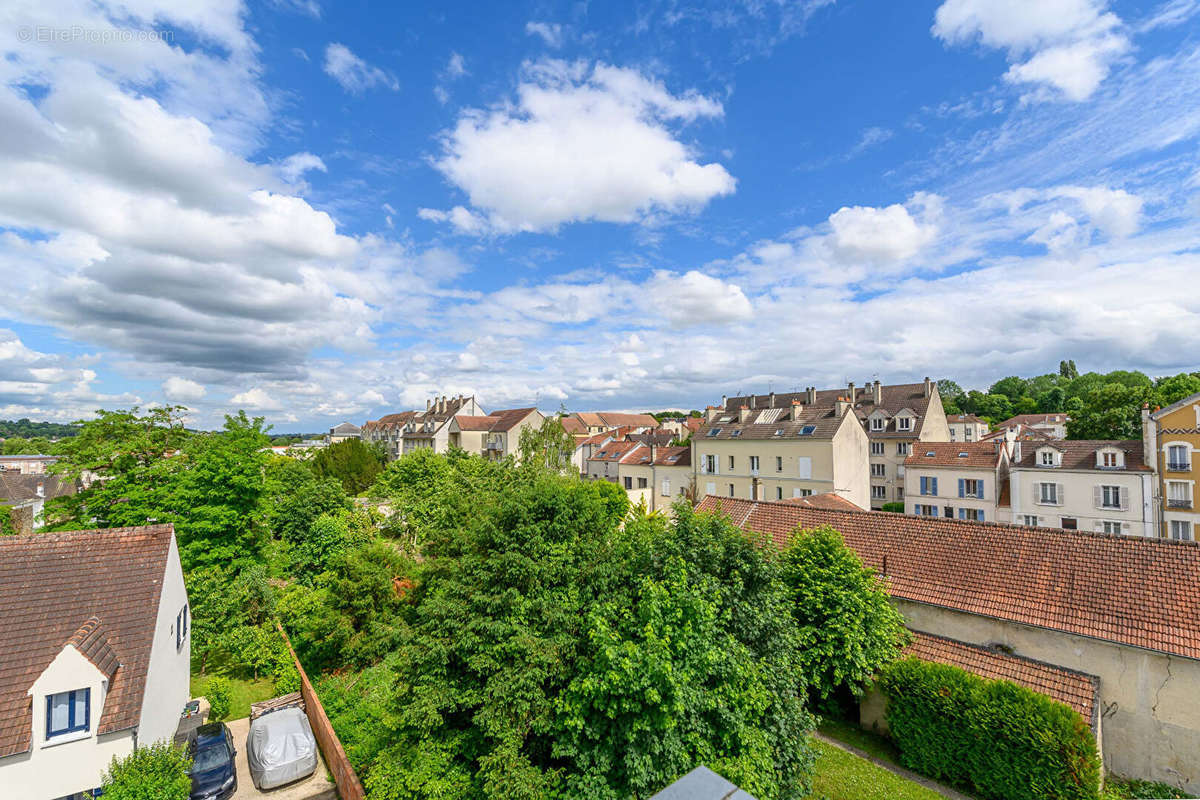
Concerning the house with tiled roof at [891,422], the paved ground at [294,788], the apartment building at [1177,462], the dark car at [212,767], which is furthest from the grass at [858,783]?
the house with tiled roof at [891,422]

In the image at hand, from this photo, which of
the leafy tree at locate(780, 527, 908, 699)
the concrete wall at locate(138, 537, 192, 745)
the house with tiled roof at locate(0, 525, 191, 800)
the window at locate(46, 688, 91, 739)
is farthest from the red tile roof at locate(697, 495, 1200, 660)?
the window at locate(46, 688, 91, 739)

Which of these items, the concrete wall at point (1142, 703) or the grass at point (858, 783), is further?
the grass at point (858, 783)

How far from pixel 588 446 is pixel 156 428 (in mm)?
44867

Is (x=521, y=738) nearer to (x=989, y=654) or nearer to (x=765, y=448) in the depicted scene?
(x=989, y=654)

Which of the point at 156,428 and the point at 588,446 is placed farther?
the point at 588,446

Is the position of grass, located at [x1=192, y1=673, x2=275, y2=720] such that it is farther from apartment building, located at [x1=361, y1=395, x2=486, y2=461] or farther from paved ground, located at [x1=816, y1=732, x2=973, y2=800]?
apartment building, located at [x1=361, y1=395, x2=486, y2=461]

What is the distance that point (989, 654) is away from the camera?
13867mm

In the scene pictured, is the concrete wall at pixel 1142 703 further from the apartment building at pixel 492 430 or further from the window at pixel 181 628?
the apartment building at pixel 492 430

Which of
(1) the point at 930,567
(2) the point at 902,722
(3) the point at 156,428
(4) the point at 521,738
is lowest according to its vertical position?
(2) the point at 902,722

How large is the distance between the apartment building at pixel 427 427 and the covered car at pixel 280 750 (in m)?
51.0

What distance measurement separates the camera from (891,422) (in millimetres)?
50531

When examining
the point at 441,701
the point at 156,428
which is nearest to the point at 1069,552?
the point at 441,701

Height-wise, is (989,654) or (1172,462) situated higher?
(1172,462)

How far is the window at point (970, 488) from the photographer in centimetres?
3706
